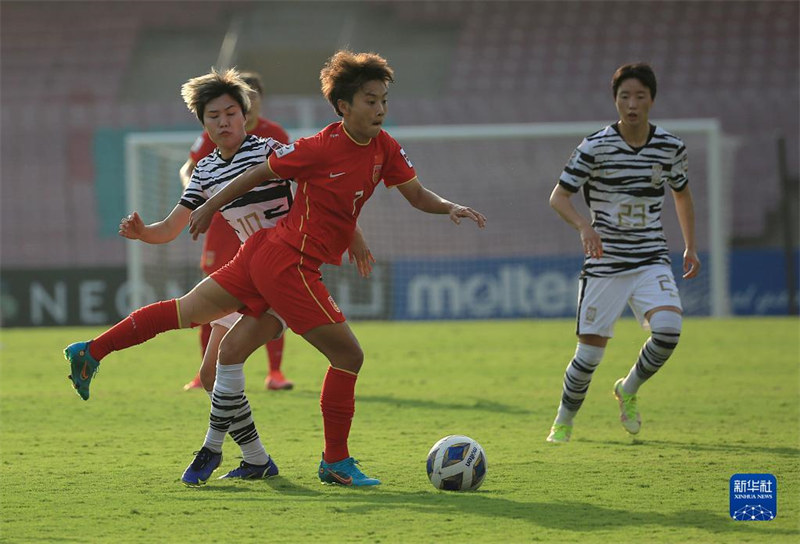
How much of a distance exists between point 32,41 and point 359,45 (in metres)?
6.08

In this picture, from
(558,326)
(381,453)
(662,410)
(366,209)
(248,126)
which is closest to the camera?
(381,453)

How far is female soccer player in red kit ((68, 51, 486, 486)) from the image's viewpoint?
4.44 m

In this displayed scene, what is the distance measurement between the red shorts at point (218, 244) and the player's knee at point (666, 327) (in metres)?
2.79

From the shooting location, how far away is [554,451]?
5461 millimetres

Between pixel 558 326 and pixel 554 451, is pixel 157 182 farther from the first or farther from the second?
pixel 554 451

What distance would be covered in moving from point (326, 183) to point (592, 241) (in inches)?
58.4

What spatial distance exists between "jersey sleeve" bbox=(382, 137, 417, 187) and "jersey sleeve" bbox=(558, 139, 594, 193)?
1.11m

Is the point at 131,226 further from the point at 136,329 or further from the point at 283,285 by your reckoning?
the point at 283,285

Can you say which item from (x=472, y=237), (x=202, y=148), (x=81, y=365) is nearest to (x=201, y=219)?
(x=81, y=365)

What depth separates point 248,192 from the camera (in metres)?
4.83

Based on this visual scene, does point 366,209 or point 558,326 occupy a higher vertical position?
point 366,209

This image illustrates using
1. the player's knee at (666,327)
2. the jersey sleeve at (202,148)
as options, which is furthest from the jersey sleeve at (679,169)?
the jersey sleeve at (202,148)

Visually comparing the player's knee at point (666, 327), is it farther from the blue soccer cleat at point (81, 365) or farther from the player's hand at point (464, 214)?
the blue soccer cleat at point (81, 365)

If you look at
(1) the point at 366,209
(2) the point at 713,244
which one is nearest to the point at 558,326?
(2) the point at 713,244
